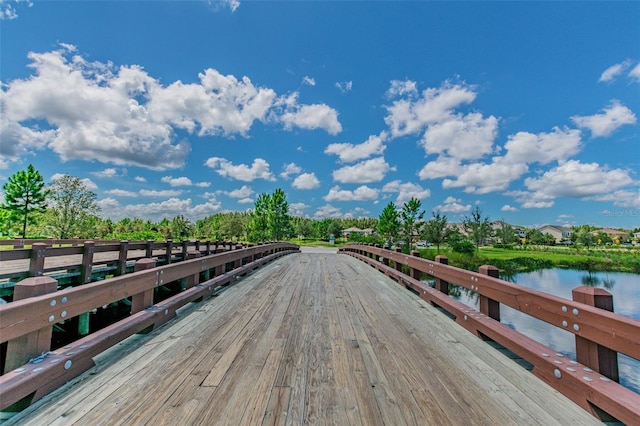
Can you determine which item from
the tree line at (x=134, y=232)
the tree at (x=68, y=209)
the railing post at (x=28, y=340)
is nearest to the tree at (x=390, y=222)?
the tree line at (x=134, y=232)

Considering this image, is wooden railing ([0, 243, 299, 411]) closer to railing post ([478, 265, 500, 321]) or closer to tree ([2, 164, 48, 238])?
railing post ([478, 265, 500, 321])

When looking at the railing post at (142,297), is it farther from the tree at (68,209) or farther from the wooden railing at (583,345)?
the tree at (68,209)

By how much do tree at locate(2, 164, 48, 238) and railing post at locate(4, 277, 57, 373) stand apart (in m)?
40.4

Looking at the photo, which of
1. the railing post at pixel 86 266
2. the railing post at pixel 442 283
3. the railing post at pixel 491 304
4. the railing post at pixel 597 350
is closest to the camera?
the railing post at pixel 597 350

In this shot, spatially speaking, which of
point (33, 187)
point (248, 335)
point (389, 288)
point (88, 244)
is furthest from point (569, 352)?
point (33, 187)

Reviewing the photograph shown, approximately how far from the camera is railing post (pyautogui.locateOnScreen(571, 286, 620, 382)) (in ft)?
6.05

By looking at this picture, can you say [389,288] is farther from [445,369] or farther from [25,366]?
[25,366]

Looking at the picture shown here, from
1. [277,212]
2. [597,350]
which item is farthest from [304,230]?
[597,350]

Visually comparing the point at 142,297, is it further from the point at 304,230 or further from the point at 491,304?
the point at 304,230

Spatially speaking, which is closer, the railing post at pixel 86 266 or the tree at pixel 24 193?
the railing post at pixel 86 266

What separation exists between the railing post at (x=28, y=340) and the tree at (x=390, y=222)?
47660 millimetres

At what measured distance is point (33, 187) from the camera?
32.3 metres

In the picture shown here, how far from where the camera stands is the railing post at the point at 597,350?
1.84 m

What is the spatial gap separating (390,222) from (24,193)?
46325mm
